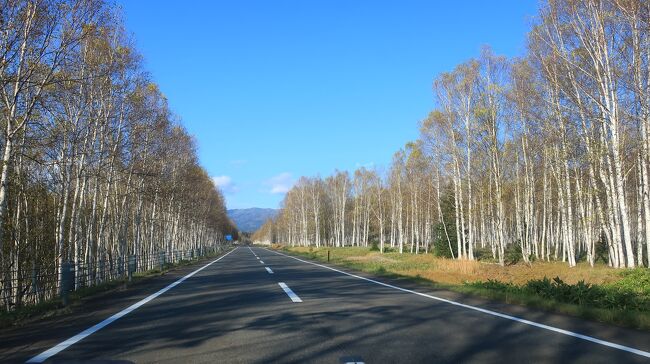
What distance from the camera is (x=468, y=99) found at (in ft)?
122

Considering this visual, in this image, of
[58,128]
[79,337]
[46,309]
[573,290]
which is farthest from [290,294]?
[58,128]

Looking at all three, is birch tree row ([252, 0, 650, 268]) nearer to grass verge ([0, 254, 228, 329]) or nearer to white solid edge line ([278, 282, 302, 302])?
white solid edge line ([278, 282, 302, 302])

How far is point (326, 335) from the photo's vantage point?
775cm

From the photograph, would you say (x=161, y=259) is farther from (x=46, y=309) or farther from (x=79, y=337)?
(x=79, y=337)

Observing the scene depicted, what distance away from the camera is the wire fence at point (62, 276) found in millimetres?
12984

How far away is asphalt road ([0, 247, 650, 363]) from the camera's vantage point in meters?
6.39

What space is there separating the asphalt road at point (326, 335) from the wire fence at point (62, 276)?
2.52 metres

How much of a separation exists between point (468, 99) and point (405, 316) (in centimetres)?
3022

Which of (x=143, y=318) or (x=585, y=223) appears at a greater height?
A: (x=585, y=223)

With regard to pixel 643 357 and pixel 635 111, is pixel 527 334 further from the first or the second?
pixel 635 111

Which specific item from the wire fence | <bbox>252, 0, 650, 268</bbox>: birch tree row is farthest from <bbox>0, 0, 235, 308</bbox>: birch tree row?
<bbox>252, 0, 650, 268</bbox>: birch tree row

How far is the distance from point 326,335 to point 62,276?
8509 millimetres

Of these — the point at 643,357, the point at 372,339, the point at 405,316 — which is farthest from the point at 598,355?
the point at 405,316

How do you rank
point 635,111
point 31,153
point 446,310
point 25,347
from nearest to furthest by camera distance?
point 25,347 → point 446,310 → point 31,153 → point 635,111
